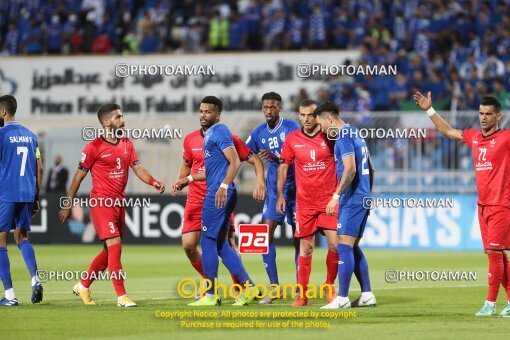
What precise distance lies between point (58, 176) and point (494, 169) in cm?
1840

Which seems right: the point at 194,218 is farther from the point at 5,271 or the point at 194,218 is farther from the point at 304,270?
the point at 5,271

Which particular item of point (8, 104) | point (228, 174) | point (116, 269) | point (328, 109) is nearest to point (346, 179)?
point (328, 109)

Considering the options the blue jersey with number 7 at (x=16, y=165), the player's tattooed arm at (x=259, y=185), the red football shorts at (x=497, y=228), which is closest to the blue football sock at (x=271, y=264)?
the player's tattooed arm at (x=259, y=185)

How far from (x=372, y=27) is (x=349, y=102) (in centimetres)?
347

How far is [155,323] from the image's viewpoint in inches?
488

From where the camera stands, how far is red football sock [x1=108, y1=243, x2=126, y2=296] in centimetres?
1412

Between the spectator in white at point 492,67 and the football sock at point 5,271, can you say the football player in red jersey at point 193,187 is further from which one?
the spectator in white at point 492,67

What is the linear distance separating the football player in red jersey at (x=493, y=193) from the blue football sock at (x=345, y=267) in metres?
1.64

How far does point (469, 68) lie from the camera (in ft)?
97.7

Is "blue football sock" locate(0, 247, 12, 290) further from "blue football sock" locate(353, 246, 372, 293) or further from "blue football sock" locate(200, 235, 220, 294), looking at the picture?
"blue football sock" locate(353, 246, 372, 293)

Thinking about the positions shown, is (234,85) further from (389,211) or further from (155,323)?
(155,323)

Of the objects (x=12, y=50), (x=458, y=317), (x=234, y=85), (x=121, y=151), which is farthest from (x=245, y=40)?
(x=458, y=317)

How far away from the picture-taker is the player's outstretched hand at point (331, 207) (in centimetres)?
1362

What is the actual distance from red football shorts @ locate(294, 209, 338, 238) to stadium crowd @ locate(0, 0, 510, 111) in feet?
45.7
